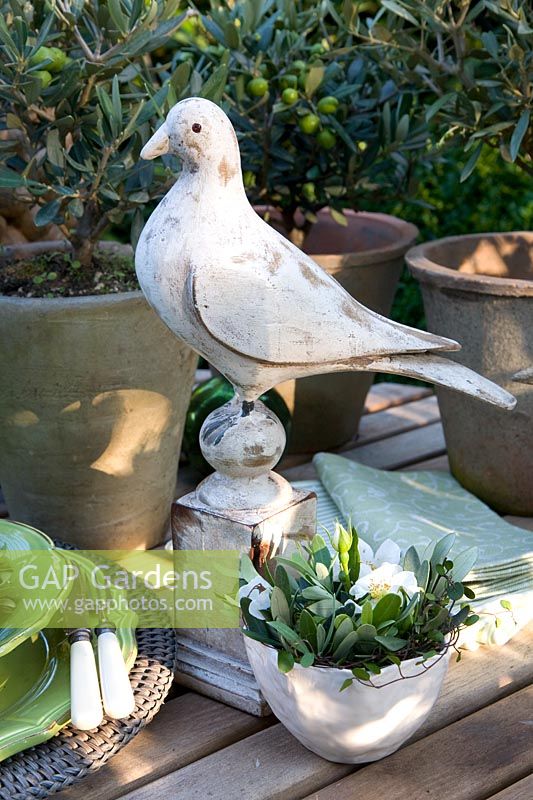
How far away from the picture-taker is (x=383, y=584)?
1.00 metres

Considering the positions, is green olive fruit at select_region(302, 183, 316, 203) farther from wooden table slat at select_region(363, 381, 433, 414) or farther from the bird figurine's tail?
the bird figurine's tail

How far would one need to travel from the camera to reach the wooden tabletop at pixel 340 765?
102 centimetres

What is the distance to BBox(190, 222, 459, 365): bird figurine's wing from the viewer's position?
3.41ft

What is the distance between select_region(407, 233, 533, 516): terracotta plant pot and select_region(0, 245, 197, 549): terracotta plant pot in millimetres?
402

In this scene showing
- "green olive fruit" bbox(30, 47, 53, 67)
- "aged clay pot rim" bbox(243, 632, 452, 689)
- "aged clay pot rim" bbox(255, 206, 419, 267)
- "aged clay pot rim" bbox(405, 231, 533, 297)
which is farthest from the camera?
"aged clay pot rim" bbox(255, 206, 419, 267)

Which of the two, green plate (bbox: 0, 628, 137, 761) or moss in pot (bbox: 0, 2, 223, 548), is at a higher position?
moss in pot (bbox: 0, 2, 223, 548)

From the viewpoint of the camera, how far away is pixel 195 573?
1190mm

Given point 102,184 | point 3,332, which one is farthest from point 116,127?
point 3,332

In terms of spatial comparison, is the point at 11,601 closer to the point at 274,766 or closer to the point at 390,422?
the point at 274,766

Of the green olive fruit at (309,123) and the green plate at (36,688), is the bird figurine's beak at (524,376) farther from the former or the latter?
the green plate at (36,688)

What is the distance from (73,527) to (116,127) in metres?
0.57

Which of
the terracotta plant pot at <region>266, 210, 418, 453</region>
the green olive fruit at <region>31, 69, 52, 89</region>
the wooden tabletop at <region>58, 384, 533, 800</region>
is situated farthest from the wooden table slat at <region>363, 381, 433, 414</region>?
the green olive fruit at <region>31, 69, 52, 89</region>

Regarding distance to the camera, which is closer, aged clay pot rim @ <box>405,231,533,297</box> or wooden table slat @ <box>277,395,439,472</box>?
aged clay pot rim @ <box>405,231,533,297</box>

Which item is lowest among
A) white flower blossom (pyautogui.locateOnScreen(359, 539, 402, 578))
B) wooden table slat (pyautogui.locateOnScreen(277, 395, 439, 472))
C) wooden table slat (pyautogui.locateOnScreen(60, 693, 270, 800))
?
wooden table slat (pyautogui.locateOnScreen(277, 395, 439, 472))
